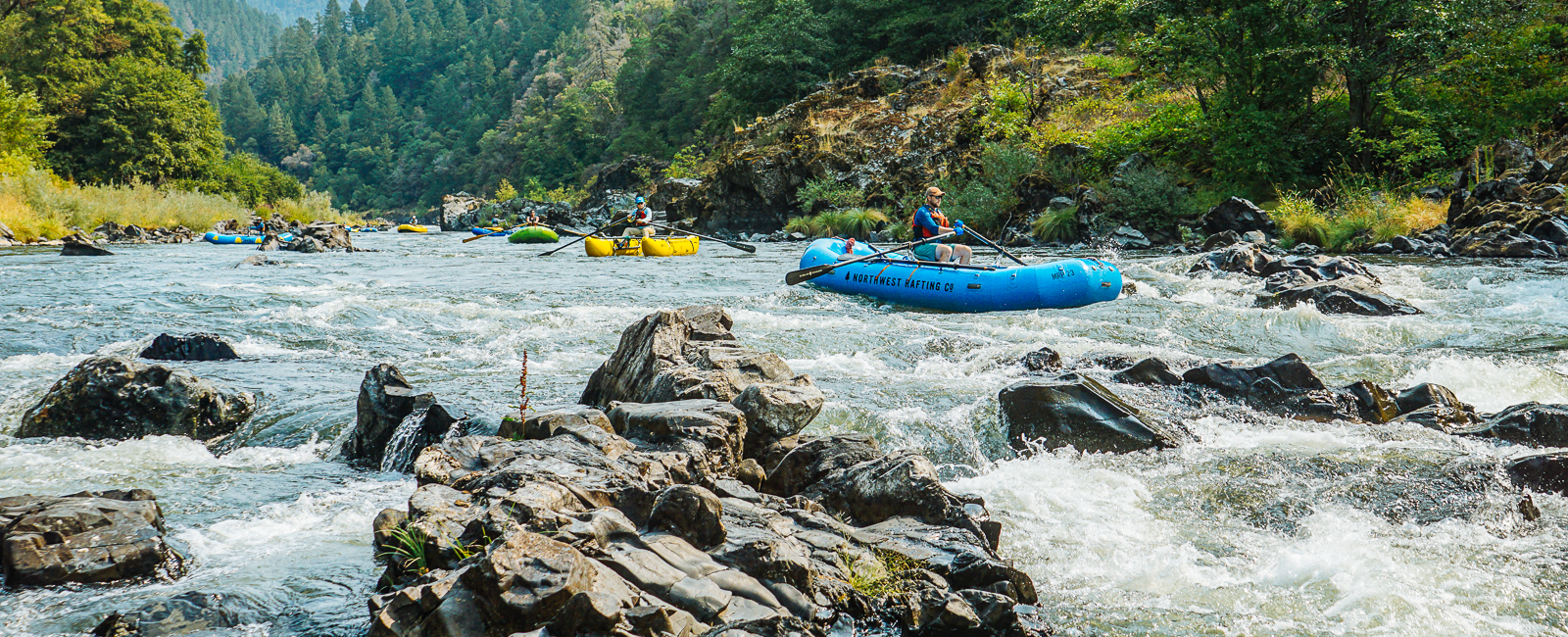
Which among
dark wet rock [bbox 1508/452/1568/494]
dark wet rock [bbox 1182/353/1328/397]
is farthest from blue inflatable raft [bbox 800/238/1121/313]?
dark wet rock [bbox 1508/452/1568/494]

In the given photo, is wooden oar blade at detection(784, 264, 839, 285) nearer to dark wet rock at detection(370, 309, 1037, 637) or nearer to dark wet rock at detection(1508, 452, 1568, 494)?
dark wet rock at detection(370, 309, 1037, 637)

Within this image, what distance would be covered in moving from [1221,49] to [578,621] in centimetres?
1803

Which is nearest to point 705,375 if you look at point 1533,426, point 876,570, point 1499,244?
point 876,570

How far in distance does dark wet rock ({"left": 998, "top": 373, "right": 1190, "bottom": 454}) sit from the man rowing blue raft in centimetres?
492

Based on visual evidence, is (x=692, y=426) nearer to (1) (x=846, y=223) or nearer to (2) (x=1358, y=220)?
(2) (x=1358, y=220)

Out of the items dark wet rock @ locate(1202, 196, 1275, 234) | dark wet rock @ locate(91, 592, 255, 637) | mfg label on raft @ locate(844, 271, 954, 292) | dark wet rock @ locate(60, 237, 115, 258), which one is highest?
dark wet rock @ locate(1202, 196, 1275, 234)

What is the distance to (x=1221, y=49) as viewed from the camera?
16.8 m

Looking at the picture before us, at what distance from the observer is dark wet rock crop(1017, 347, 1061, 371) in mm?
6445

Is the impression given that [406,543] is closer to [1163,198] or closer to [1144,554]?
[1144,554]

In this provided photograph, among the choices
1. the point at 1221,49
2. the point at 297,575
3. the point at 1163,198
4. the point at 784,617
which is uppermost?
the point at 1221,49

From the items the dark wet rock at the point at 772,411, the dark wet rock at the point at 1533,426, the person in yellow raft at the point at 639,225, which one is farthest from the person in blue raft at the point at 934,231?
the person in yellow raft at the point at 639,225

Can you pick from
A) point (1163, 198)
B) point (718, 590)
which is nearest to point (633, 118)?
point (1163, 198)

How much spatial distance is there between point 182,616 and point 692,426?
6.31 feet

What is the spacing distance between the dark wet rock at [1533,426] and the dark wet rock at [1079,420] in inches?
Answer: 60.6
